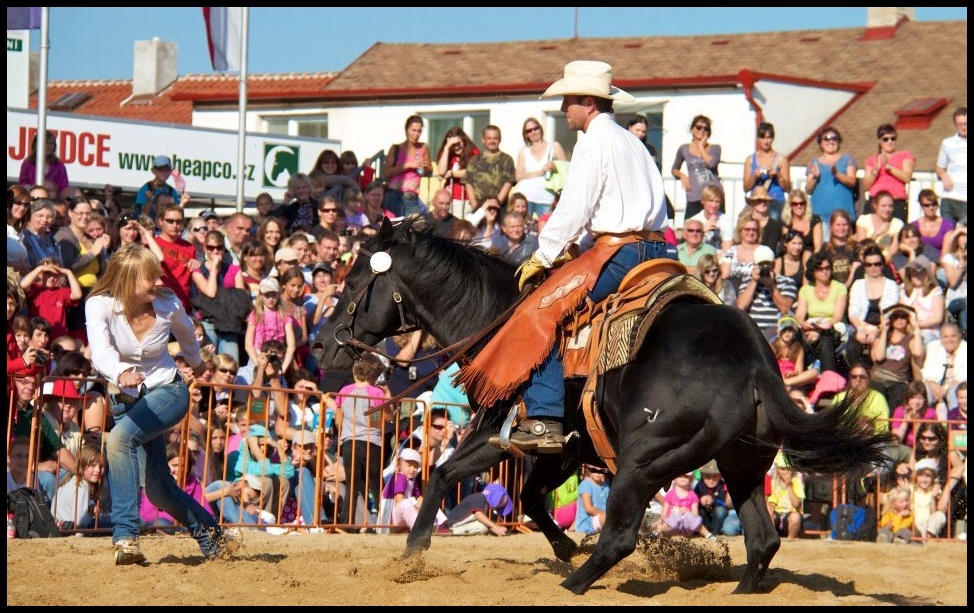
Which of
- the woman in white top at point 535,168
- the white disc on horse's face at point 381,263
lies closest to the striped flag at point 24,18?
the woman in white top at point 535,168

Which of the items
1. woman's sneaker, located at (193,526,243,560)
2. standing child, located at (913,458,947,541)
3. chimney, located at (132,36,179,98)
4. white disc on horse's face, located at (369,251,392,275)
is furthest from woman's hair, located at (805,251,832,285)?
chimney, located at (132,36,179,98)

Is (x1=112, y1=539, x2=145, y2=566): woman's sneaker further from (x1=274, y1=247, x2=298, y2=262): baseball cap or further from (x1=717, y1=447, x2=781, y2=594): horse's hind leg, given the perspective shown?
(x1=274, y1=247, x2=298, y2=262): baseball cap

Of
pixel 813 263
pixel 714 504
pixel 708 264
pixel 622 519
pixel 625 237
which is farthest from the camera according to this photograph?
pixel 813 263

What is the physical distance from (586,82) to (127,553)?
12.8 feet

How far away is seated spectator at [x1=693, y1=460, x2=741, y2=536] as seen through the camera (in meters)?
13.1

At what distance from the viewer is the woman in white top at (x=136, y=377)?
27.9ft

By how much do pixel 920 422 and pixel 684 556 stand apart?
5.21 meters

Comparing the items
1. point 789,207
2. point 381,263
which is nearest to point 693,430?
point 381,263

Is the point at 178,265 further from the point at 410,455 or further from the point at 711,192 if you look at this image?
the point at 711,192

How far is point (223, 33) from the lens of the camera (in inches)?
833

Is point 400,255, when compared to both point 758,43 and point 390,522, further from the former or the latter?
point 758,43

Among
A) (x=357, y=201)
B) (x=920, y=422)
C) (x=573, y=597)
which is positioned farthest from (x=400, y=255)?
(x=357, y=201)

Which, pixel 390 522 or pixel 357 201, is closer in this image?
pixel 390 522

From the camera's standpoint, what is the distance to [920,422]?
540 inches
